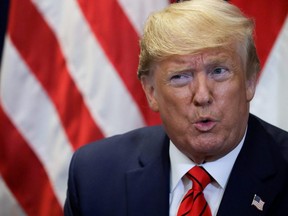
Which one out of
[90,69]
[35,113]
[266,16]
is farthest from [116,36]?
[266,16]

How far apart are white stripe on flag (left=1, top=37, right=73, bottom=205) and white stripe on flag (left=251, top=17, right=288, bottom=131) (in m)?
0.65

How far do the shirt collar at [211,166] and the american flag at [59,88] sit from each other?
0.43 m

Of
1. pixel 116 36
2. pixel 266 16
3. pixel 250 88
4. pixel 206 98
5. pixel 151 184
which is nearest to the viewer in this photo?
pixel 206 98

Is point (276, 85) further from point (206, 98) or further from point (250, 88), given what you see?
point (206, 98)

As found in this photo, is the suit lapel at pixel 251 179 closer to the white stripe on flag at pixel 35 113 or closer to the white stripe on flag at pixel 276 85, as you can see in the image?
the white stripe on flag at pixel 276 85

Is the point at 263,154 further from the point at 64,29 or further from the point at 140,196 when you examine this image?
the point at 64,29

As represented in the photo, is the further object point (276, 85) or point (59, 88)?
point (59, 88)

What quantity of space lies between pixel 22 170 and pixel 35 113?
200 millimetres

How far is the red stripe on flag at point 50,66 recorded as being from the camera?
6.72 ft

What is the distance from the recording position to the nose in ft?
4.62

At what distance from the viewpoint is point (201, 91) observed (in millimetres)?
1416

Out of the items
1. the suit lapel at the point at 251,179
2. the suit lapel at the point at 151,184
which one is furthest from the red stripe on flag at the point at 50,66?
the suit lapel at the point at 251,179

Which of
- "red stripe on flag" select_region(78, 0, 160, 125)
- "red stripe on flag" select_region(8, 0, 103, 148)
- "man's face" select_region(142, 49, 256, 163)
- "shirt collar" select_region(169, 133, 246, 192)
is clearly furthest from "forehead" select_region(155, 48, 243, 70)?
"red stripe on flag" select_region(8, 0, 103, 148)

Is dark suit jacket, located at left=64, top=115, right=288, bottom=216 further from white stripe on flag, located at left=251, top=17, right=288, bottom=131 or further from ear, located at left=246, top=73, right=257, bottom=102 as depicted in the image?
white stripe on flag, located at left=251, top=17, right=288, bottom=131
